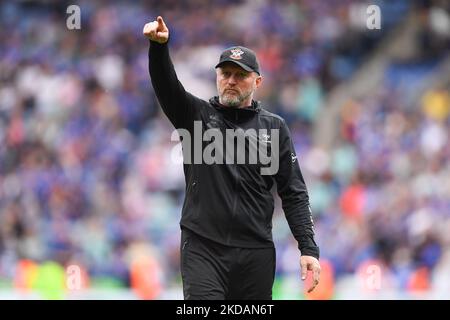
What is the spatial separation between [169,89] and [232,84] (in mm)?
405

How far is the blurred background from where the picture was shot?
12461 mm

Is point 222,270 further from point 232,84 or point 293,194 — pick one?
point 232,84

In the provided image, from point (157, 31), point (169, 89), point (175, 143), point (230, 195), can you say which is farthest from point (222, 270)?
point (175, 143)

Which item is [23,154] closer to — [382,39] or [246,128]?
[382,39]

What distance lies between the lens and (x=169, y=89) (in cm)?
627

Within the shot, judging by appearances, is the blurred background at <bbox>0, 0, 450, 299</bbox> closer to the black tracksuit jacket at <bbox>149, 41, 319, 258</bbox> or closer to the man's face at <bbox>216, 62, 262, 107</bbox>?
the black tracksuit jacket at <bbox>149, 41, 319, 258</bbox>

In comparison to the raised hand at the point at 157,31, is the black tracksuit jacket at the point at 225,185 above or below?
below

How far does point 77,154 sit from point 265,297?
8107 millimetres

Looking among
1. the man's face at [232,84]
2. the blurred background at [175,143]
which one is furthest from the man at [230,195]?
the blurred background at [175,143]

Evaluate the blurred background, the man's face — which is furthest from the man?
the blurred background

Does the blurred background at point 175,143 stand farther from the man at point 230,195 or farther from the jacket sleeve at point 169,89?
the jacket sleeve at point 169,89

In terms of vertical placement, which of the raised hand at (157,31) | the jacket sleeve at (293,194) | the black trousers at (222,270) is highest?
the raised hand at (157,31)

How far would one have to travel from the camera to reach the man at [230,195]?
6273 mm

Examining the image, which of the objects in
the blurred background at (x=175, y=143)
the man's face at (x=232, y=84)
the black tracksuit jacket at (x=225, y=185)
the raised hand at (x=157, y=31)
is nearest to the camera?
the raised hand at (x=157, y=31)
